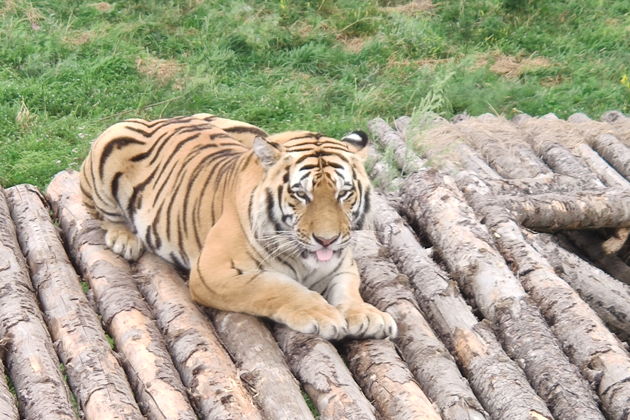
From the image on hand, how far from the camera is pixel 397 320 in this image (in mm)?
4836

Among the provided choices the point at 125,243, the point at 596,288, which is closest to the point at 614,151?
the point at 596,288

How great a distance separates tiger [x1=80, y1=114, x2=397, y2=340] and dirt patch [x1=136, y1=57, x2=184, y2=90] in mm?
3461

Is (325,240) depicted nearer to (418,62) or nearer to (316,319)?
(316,319)

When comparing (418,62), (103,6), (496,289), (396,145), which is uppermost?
(496,289)

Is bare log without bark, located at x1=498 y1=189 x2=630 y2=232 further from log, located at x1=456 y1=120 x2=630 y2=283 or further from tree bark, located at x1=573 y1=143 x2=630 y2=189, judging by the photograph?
tree bark, located at x1=573 y1=143 x2=630 y2=189

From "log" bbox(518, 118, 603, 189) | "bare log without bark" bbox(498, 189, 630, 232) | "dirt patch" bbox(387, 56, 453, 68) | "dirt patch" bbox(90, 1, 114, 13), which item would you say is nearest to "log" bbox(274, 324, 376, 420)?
"bare log without bark" bbox(498, 189, 630, 232)

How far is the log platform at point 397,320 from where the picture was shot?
4312 millimetres

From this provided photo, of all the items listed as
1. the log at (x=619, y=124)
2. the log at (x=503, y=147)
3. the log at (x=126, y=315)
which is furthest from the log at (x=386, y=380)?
the log at (x=619, y=124)

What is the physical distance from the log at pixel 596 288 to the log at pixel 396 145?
131cm

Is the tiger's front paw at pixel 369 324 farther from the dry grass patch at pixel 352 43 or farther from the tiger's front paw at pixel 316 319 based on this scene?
the dry grass patch at pixel 352 43

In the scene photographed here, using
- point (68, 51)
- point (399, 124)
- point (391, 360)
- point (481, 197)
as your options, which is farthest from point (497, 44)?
point (391, 360)

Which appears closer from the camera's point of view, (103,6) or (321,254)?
(321,254)

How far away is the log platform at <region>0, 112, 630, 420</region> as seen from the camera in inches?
170

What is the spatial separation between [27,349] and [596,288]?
9.21 feet
